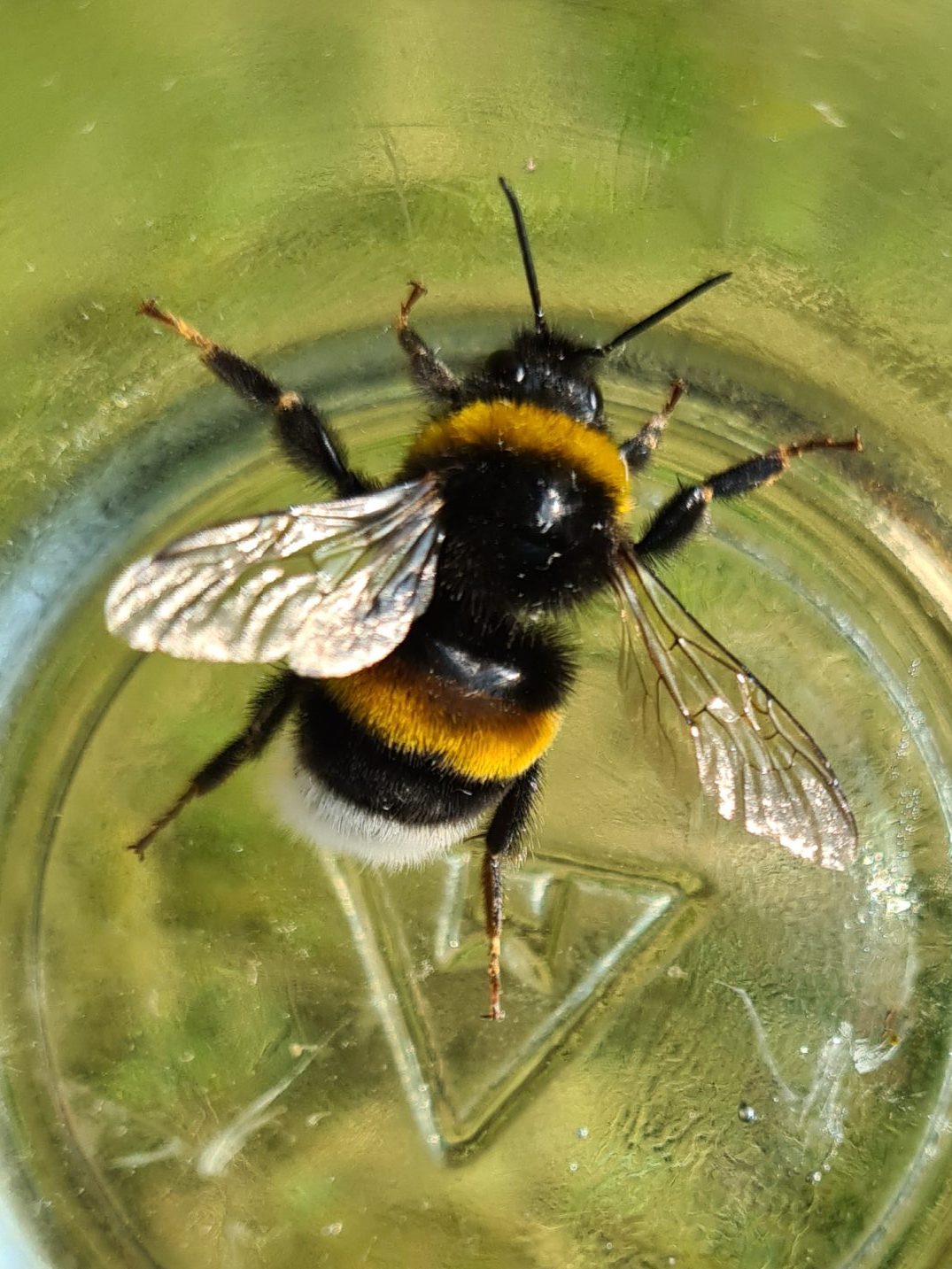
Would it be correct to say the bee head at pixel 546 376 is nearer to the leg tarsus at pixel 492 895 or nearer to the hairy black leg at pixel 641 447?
the hairy black leg at pixel 641 447

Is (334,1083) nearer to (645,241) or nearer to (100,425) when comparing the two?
(100,425)

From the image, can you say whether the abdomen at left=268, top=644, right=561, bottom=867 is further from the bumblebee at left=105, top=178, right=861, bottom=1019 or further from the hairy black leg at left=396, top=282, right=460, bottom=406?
the hairy black leg at left=396, top=282, right=460, bottom=406

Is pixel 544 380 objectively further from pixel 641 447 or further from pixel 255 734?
pixel 255 734

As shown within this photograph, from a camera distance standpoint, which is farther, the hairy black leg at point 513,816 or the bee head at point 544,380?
the hairy black leg at point 513,816

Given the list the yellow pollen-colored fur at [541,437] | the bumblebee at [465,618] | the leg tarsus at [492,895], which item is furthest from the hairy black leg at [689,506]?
the leg tarsus at [492,895]

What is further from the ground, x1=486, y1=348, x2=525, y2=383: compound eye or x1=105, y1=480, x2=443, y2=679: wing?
x1=486, y1=348, x2=525, y2=383: compound eye

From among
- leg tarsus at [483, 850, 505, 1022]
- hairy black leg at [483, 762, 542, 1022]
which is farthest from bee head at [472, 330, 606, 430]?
leg tarsus at [483, 850, 505, 1022]
